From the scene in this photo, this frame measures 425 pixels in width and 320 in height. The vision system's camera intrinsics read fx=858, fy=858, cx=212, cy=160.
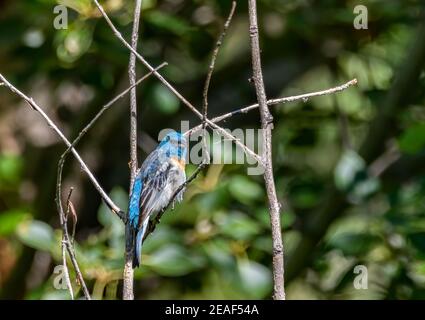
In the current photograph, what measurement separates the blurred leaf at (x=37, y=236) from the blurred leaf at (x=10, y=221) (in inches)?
1.1

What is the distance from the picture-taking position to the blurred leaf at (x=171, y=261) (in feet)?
11.4

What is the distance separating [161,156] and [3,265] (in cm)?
193

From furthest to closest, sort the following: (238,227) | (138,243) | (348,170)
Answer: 1. (348,170)
2. (238,227)
3. (138,243)

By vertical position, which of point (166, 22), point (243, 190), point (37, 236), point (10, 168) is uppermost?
point (166, 22)

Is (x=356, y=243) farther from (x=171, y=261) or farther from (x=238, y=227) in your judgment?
(x=171, y=261)

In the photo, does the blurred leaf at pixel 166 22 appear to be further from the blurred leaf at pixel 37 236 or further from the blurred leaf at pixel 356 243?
the blurred leaf at pixel 356 243

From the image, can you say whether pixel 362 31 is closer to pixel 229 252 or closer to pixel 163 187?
pixel 229 252

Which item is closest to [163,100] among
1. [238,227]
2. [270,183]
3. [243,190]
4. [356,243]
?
[243,190]

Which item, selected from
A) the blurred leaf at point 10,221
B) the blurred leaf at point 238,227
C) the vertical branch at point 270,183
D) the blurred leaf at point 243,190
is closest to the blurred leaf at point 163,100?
the blurred leaf at point 243,190

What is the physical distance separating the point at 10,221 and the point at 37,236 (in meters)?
0.16

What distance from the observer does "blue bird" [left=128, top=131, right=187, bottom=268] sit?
3.00 metres

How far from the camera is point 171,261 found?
351 centimetres

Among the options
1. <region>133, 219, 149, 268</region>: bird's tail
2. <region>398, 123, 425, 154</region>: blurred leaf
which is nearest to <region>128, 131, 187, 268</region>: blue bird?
<region>133, 219, 149, 268</region>: bird's tail
